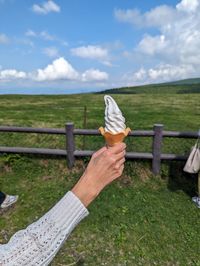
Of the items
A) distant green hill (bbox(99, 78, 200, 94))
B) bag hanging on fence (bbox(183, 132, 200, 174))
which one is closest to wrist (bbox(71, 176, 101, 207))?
bag hanging on fence (bbox(183, 132, 200, 174))

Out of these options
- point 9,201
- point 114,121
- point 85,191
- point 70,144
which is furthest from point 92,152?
point 85,191

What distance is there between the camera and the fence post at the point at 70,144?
36.0ft

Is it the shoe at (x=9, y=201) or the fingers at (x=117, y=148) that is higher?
the fingers at (x=117, y=148)

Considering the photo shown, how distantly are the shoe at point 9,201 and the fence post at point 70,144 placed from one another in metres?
1.89

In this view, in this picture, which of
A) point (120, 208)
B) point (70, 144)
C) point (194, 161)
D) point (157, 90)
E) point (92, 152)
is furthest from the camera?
point (157, 90)

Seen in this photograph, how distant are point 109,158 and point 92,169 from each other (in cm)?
11

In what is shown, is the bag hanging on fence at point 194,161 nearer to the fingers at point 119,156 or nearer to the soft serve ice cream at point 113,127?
the soft serve ice cream at point 113,127

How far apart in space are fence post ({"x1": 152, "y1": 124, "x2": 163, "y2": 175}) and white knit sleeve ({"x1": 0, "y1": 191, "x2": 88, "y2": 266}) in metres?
8.77

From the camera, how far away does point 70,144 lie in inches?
441

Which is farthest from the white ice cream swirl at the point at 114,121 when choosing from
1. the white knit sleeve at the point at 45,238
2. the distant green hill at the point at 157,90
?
the distant green hill at the point at 157,90

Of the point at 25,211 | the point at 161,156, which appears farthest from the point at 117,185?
the point at 25,211

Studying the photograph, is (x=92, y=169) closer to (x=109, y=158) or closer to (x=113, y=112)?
(x=109, y=158)

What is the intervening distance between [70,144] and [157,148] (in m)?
2.53

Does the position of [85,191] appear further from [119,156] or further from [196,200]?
[196,200]
